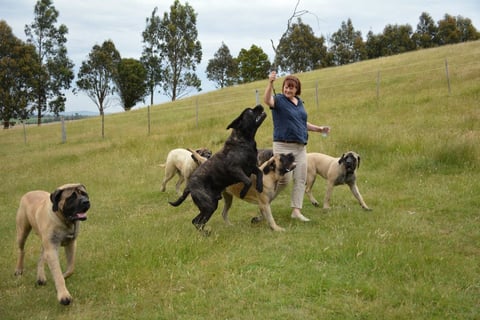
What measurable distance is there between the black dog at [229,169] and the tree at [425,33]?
7321cm

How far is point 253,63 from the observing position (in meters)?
67.1

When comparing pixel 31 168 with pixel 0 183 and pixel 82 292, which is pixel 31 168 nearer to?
pixel 0 183

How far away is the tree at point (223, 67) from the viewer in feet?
241

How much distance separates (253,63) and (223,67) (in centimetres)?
886

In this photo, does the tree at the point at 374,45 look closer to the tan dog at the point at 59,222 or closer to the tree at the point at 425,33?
the tree at the point at 425,33

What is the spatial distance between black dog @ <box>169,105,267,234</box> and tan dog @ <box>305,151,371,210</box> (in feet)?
6.73

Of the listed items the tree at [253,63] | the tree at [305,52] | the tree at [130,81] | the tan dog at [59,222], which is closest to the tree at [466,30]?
the tree at [305,52]

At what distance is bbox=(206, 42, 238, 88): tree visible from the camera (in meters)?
73.6

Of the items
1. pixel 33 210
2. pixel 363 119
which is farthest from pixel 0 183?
pixel 363 119

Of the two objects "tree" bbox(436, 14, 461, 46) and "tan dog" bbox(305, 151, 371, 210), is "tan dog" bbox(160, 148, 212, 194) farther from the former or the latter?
"tree" bbox(436, 14, 461, 46)

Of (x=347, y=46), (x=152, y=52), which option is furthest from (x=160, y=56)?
(x=347, y=46)

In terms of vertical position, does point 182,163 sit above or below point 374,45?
below

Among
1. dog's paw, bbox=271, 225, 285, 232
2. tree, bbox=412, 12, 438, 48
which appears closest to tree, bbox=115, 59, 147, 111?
tree, bbox=412, 12, 438, 48

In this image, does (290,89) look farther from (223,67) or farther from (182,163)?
(223,67)
